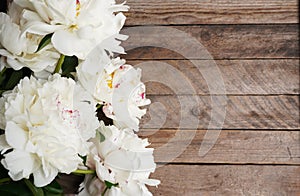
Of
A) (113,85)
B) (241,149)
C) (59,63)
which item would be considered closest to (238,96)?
(241,149)

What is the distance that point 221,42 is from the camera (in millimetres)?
1193

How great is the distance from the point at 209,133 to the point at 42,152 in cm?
50

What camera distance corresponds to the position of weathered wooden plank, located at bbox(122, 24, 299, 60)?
1192mm

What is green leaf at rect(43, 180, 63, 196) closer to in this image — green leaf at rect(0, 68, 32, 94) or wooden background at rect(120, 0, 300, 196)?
green leaf at rect(0, 68, 32, 94)

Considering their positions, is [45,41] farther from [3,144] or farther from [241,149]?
[241,149]

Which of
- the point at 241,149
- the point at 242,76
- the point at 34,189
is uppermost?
the point at 242,76

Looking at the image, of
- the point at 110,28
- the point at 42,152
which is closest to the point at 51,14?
the point at 110,28

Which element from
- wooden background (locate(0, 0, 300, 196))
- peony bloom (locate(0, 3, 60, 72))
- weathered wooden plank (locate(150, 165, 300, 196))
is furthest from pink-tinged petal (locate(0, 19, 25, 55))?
weathered wooden plank (locate(150, 165, 300, 196))

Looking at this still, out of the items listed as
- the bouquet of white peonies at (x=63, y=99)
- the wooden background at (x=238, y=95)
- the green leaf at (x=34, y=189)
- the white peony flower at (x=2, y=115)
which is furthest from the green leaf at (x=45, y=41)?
the wooden background at (x=238, y=95)

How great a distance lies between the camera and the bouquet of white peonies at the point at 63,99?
0.79 meters

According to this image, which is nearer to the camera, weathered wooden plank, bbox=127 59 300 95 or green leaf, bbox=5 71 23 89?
green leaf, bbox=5 71 23 89

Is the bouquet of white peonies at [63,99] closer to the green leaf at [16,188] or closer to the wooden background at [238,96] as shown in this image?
the green leaf at [16,188]

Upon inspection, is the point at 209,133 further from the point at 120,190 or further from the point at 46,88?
the point at 46,88

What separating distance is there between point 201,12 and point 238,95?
0.21 meters
